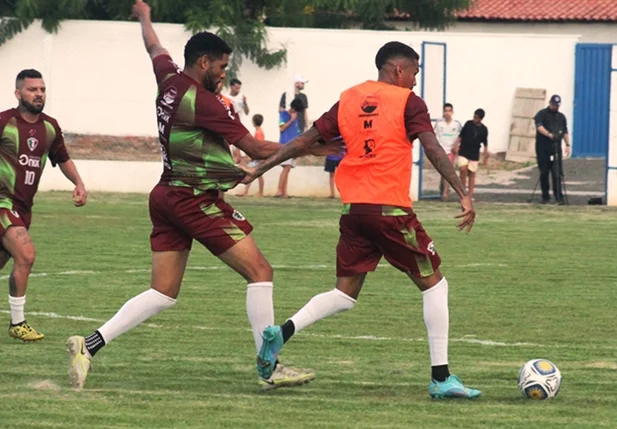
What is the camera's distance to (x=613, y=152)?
27406 mm

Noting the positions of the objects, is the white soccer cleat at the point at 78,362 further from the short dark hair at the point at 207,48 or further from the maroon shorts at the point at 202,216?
the short dark hair at the point at 207,48

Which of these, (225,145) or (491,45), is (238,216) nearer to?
(225,145)

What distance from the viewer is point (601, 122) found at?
3666 cm

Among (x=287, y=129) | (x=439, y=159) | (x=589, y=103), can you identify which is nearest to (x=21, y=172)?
(x=439, y=159)

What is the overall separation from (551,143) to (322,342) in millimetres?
17957

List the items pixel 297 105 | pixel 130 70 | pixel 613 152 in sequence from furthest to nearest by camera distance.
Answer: pixel 130 70
pixel 297 105
pixel 613 152

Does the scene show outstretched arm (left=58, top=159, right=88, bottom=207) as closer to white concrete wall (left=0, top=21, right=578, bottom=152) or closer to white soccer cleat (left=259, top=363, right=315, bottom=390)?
white soccer cleat (left=259, top=363, right=315, bottom=390)

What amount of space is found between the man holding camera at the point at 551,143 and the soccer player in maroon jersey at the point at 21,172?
1782cm

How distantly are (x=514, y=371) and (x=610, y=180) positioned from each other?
60.4ft

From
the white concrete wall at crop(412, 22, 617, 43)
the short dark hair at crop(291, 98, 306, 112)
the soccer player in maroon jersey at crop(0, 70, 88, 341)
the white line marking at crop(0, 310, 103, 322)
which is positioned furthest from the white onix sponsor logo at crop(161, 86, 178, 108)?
the white concrete wall at crop(412, 22, 617, 43)

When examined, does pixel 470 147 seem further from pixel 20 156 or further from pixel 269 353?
pixel 269 353

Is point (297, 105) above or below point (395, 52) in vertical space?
below

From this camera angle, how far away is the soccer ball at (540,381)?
8516 millimetres

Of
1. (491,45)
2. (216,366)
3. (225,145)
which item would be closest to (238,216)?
(225,145)
